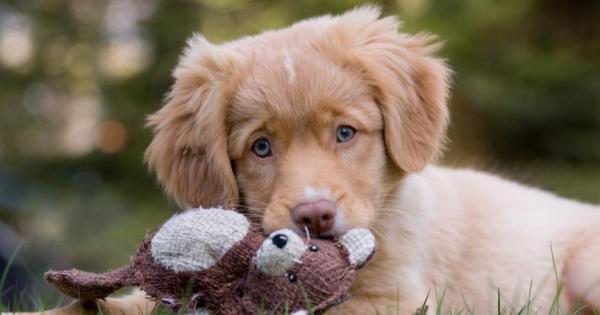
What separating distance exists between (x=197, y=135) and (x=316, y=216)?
2.76ft

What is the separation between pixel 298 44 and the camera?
4316 millimetres

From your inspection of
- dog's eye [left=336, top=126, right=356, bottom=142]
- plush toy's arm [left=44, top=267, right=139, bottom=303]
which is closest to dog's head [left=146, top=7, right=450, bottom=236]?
dog's eye [left=336, top=126, right=356, bottom=142]

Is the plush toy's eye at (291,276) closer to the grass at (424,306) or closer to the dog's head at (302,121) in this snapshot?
the grass at (424,306)

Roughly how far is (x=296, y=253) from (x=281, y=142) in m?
0.76

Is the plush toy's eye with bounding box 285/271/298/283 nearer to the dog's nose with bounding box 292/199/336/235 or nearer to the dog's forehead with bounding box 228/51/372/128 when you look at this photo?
the dog's nose with bounding box 292/199/336/235

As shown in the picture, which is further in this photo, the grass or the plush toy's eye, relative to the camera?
the grass

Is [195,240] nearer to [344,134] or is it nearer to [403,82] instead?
[344,134]

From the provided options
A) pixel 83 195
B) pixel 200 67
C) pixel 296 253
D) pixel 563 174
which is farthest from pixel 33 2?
pixel 296 253

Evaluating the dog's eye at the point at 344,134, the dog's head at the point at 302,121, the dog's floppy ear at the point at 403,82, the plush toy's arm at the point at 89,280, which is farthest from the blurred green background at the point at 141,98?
the plush toy's arm at the point at 89,280

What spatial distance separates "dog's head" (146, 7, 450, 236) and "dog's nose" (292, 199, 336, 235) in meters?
0.04

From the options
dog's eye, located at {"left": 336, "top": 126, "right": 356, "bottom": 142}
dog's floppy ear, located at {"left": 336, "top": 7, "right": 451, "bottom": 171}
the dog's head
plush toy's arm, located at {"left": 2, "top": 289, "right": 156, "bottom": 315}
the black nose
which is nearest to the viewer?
the black nose

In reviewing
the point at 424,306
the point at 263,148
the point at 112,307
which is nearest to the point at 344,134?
the point at 263,148

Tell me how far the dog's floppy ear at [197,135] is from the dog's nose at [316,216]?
0.57 m

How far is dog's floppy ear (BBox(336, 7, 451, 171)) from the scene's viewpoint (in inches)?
169
